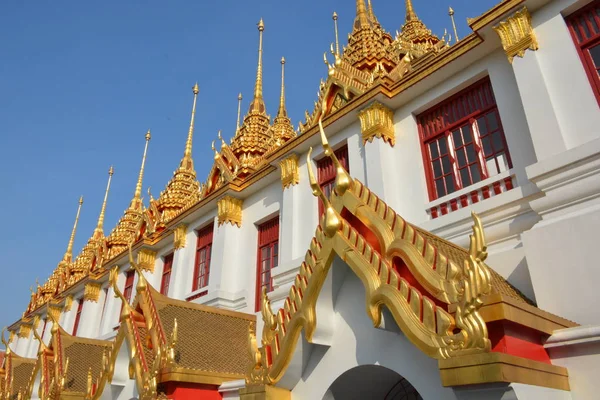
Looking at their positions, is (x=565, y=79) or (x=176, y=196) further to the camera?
(x=176, y=196)

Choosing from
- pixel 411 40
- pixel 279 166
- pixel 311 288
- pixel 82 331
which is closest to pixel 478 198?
pixel 311 288

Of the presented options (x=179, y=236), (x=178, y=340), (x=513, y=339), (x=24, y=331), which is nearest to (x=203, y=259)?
(x=179, y=236)

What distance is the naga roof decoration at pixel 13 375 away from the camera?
13.0m

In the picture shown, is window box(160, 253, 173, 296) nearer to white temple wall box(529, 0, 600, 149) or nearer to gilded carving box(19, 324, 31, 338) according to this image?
white temple wall box(529, 0, 600, 149)

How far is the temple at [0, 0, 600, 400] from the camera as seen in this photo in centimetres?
397

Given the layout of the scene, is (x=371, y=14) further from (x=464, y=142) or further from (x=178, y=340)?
(x=178, y=340)

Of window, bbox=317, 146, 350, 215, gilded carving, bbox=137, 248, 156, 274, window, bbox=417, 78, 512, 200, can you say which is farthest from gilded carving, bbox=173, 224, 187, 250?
window, bbox=417, 78, 512, 200

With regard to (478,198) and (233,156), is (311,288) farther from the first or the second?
(233,156)

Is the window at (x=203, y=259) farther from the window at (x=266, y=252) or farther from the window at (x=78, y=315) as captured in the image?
the window at (x=78, y=315)

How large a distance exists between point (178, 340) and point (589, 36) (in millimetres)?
7475

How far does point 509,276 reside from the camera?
5.80m

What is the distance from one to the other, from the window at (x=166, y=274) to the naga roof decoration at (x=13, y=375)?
13.4ft

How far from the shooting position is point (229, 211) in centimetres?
1179

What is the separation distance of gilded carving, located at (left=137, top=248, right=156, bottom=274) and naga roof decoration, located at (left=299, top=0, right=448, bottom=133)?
731 centimetres
